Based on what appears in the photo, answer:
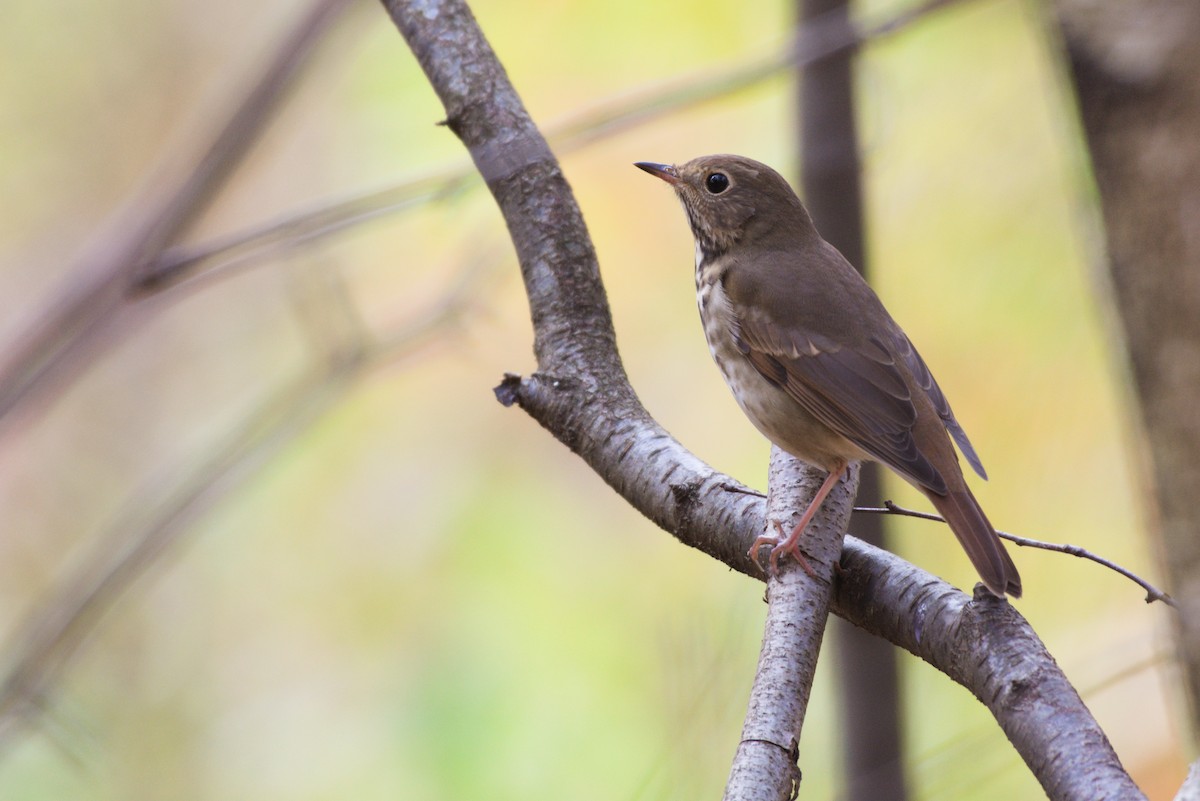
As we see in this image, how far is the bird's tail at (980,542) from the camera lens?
2391 millimetres

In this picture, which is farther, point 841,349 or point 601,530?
point 601,530

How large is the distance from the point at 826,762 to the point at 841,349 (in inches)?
92.3

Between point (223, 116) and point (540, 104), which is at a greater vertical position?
point (540, 104)

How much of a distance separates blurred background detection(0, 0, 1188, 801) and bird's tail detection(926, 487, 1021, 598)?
1032 mm

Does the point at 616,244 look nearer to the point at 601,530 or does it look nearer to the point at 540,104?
the point at 540,104

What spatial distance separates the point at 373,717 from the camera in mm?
6023

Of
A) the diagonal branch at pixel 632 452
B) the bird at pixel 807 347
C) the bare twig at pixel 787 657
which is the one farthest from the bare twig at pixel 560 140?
the bare twig at pixel 787 657

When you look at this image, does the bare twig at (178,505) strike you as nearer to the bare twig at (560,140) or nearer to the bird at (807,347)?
the bare twig at (560,140)

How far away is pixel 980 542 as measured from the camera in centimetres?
266

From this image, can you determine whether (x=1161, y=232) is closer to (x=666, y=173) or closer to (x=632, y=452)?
(x=632, y=452)

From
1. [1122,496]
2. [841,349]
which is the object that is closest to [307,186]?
[841,349]

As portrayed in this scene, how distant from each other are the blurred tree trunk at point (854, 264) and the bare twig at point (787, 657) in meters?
0.76

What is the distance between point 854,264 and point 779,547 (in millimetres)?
1787

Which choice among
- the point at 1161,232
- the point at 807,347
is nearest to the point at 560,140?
the point at 807,347
